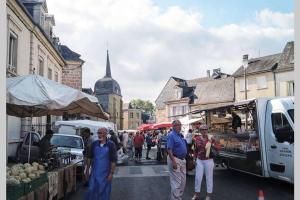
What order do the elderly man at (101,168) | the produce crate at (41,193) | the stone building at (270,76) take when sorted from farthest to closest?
the stone building at (270,76)
the produce crate at (41,193)
the elderly man at (101,168)

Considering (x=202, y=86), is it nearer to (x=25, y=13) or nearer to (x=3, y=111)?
(x=25, y=13)

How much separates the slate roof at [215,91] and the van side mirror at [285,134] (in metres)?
40.3

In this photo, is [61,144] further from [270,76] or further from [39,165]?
[270,76]

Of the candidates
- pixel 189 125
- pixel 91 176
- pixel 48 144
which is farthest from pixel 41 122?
pixel 91 176

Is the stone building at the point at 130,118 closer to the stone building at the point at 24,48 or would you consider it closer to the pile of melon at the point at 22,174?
the stone building at the point at 24,48

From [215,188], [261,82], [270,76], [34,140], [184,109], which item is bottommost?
[215,188]

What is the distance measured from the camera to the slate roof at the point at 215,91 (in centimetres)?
5238

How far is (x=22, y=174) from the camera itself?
754 centimetres

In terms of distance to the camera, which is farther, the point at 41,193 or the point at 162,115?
the point at 162,115

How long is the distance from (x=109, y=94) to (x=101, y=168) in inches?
3563

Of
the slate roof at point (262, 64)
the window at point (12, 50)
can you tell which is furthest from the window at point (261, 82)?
the window at point (12, 50)

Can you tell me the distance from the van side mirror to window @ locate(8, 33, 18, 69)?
40.3 feet

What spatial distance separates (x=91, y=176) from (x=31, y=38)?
15.6 m

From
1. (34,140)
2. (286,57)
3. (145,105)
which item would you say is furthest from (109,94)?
(34,140)
